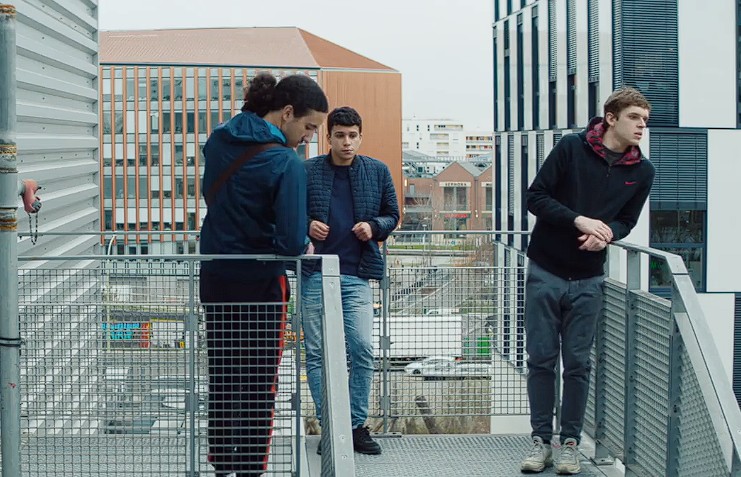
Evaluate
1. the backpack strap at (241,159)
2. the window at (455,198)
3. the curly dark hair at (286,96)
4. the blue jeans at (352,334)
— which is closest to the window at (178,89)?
the window at (455,198)

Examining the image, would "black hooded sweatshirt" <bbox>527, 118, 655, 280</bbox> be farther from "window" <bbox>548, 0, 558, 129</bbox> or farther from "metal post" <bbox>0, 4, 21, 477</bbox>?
"window" <bbox>548, 0, 558, 129</bbox>

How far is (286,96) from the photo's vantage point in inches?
181

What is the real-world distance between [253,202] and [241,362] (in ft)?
2.04

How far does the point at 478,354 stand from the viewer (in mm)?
6895

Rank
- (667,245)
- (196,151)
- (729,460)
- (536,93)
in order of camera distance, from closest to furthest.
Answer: (729,460) < (667,245) < (536,93) < (196,151)

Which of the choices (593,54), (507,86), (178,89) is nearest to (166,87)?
(178,89)

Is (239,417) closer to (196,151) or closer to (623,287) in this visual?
(623,287)

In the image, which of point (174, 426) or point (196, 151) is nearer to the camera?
point (174, 426)

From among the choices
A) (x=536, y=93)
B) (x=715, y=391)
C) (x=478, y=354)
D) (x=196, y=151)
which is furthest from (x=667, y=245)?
(x=196, y=151)

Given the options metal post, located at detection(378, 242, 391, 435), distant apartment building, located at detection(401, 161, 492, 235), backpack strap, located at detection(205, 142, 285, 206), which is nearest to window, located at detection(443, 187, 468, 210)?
distant apartment building, located at detection(401, 161, 492, 235)

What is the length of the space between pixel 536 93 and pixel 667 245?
742 cm

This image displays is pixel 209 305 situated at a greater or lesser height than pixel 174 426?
greater

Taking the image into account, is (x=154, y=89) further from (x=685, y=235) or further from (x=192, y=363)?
(x=192, y=363)

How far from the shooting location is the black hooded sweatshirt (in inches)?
207
